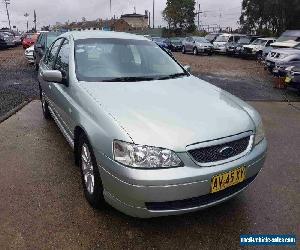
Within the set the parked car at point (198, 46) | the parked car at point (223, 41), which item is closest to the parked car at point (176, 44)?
the parked car at point (198, 46)

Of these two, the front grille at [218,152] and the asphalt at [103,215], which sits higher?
the front grille at [218,152]

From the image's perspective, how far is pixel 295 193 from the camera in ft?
12.6

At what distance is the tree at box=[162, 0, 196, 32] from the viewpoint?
58.4 m

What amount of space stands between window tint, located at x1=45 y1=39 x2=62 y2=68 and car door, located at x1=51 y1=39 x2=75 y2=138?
1.01 feet

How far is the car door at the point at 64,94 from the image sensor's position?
399 cm

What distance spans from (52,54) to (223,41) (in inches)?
945

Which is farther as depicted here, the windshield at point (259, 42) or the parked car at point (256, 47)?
the windshield at point (259, 42)

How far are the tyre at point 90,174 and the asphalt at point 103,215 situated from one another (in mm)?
137

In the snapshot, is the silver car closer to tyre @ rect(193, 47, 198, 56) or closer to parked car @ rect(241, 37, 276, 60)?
parked car @ rect(241, 37, 276, 60)

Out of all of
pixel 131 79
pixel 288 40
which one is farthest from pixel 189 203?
pixel 288 40

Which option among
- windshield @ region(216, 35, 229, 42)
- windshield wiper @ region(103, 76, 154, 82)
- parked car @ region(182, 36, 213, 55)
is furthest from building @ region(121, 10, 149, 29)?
windshield wiper @ region(103, 76, 154, 82)

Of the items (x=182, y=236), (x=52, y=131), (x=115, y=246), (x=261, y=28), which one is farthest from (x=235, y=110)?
(x=261, y=28)

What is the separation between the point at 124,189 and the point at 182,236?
2.41 ft

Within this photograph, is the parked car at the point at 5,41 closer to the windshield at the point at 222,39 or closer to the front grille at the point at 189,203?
the windshield at the point at 222,39
